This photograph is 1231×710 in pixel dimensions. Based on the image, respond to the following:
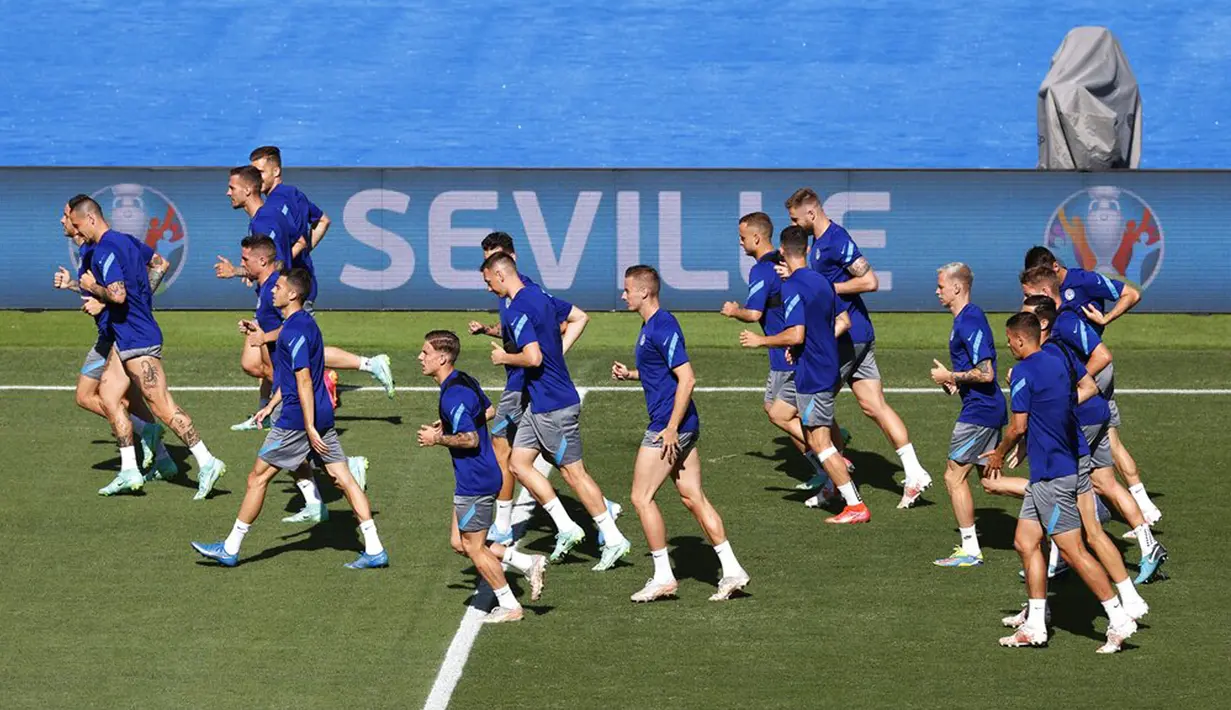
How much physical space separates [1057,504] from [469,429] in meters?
3.72

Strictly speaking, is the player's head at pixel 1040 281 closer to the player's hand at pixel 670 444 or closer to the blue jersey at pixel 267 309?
the player's hand at pixel 670 444

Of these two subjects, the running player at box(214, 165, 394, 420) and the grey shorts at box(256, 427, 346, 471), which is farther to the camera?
the running player at box(214, 165, 394, 420)

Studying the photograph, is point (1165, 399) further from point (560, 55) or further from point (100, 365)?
point (560, 55)

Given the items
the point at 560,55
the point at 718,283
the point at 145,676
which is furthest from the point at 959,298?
the point at 560,55

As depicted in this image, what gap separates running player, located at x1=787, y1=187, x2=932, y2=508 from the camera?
14820 mm

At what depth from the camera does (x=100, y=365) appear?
51.0 feet

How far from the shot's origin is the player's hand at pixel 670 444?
11.8 meters

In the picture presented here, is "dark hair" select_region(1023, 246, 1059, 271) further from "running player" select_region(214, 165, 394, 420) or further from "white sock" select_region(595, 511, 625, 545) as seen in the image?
"running player" select_region(214, 165, 394, 420)

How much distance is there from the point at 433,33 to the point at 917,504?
2586cm

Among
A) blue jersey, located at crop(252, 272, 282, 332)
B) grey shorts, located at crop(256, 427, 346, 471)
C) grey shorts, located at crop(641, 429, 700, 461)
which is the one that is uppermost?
blue jersey, located at crop(252, 272, 282, 332)

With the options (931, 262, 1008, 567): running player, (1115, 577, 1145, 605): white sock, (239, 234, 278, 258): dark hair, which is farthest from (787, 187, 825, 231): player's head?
(1115, 577, 1145, 605): white sock

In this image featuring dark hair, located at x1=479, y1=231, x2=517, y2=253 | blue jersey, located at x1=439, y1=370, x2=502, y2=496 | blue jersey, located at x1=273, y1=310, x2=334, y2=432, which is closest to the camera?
blue jersey, located at x1=439, y1=370, x2=502, y2=496

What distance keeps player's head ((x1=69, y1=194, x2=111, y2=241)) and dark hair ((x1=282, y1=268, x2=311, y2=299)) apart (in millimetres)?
2737

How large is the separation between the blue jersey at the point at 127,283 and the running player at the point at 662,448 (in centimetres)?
489
